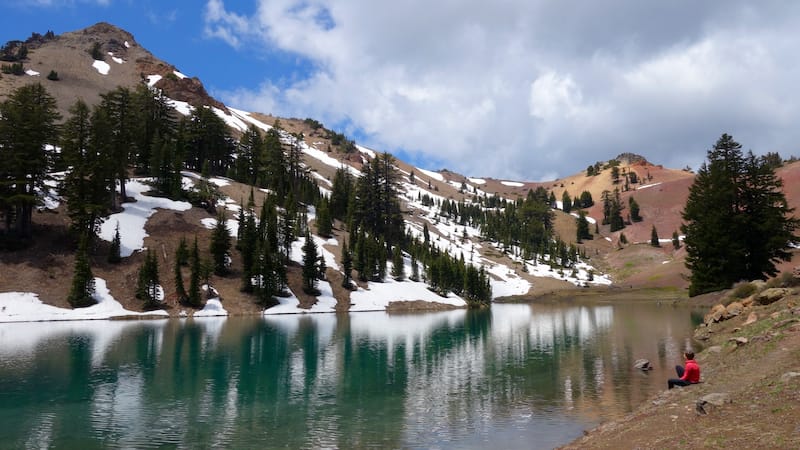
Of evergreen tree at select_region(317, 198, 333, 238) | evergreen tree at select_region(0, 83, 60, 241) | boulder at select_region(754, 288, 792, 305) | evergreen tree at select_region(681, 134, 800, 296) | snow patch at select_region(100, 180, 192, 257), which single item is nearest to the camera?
boulder at select_region(754, 288, 792, 305)

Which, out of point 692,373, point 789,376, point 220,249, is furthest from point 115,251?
point 789,376

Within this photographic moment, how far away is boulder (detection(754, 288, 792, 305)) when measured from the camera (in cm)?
3688

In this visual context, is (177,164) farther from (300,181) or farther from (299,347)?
(299,347)

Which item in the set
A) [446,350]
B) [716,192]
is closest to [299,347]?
[446,350]

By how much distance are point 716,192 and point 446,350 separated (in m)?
45.3

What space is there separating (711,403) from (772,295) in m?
28.4

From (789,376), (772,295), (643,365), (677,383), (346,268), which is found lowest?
(643,365)

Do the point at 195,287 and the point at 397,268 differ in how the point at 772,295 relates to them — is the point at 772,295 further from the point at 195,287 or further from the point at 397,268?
the point at 397,268

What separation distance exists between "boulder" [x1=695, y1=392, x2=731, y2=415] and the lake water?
15.5ft

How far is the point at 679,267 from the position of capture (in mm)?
154750

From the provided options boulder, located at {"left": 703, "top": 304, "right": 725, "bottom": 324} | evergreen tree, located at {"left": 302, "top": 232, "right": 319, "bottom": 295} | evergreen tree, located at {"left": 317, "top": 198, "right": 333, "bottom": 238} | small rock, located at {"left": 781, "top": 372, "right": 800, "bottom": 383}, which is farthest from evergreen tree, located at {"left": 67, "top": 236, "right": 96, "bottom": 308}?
small rock, located at {"left": 781, "top": 372, "right": 800, "bottom": 383}

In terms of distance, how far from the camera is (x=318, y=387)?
29391mm

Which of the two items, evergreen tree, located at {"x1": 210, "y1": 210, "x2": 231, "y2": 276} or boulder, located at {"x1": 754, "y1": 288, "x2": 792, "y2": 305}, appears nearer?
boulder, located at {"x1": 754, "y1": 288, "x2": 792, "y2": 305}

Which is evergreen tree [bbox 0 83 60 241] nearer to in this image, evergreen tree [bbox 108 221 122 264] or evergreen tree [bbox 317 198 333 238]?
evergreen tree [bbox 108 221 122 264]
